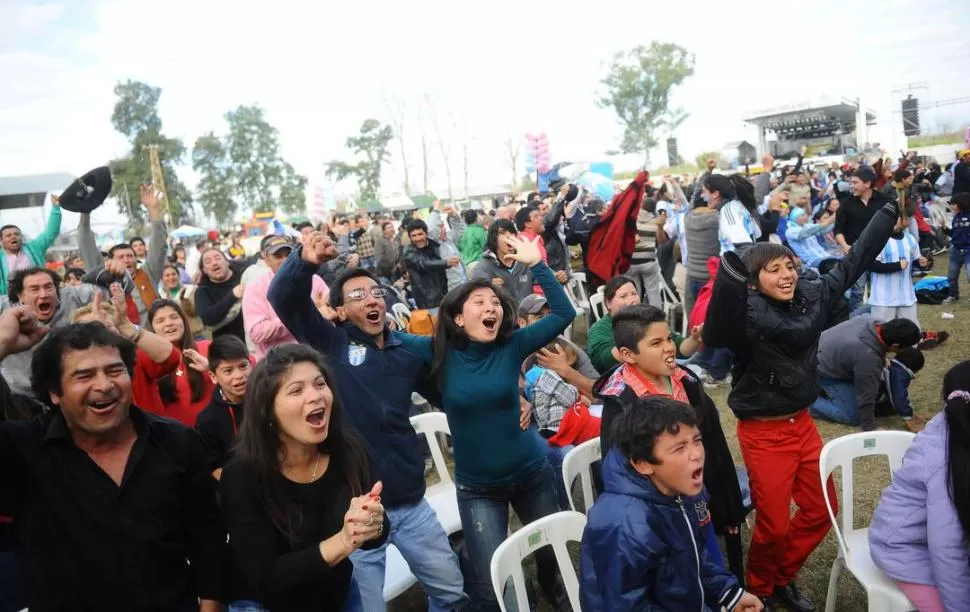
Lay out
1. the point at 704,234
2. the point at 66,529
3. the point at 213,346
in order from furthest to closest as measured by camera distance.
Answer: the point at 704,234 < the point at 213,346 < the point at 66,529

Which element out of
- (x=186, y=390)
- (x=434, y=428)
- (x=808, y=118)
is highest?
(x=808, y=118)

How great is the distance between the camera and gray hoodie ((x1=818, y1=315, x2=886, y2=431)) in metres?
4.86

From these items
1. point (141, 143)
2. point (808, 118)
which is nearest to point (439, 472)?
point (808, 118)

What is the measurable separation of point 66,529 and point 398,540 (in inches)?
48.3

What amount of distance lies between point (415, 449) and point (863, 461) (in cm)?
344

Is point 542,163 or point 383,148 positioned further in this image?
point 383,148

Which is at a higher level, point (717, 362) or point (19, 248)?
point (19, 248)

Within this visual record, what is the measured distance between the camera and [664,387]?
8.99ft

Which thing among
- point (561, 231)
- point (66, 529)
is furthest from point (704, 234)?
point (66, 529)

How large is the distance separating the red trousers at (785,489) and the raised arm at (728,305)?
47cm

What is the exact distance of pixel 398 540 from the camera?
8.71ft

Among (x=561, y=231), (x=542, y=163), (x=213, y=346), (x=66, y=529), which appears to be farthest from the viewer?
(x=542, y=163)

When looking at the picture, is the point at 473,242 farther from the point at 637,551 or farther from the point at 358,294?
the point at 637,551

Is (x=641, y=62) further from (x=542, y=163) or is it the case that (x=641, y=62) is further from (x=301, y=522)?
(x=301, y=522)
